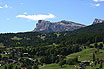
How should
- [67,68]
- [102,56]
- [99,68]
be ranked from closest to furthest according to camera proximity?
[99,68] < [67,68] < [102,56]

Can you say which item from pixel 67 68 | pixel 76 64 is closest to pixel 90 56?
pixel 76 64

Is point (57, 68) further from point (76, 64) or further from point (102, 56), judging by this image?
point (102, 56)

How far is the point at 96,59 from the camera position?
606 ft

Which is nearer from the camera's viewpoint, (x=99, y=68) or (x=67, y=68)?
(x=99, y=68)

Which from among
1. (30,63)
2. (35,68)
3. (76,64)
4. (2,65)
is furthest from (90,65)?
(2,65)

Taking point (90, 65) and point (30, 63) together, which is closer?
point (90, 65)

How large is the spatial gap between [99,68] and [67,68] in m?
26.6

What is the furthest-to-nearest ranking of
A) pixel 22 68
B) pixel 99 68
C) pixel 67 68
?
pixel 22 68 < pixel 67 68 < pixel 99 68

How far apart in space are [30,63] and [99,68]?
71.7 m

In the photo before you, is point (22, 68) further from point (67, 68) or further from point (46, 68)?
point (67, 68)

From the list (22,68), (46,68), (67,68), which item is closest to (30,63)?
(22,68)

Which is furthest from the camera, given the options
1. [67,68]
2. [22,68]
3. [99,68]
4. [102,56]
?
[102,56]

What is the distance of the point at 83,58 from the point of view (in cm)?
19775

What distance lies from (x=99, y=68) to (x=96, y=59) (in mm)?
34118
